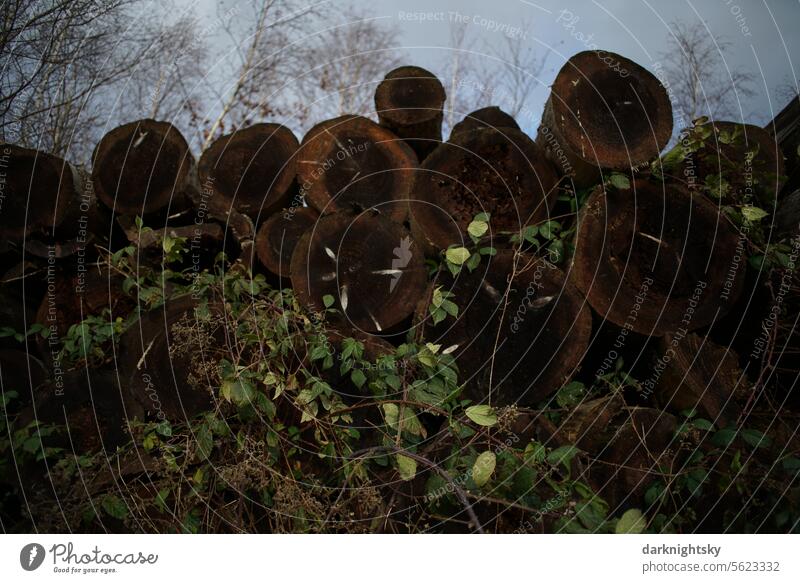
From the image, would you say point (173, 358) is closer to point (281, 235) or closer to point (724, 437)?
point (281, 235)

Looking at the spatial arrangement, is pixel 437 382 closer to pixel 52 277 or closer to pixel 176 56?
pixel 52 277

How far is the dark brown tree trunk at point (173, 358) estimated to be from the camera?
268cm

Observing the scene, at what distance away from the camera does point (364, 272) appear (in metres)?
2.68

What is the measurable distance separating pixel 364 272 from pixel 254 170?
2.96 feet

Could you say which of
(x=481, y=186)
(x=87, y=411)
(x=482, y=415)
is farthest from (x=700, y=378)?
(x=87, y=411)

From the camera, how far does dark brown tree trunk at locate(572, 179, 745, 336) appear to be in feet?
8.42

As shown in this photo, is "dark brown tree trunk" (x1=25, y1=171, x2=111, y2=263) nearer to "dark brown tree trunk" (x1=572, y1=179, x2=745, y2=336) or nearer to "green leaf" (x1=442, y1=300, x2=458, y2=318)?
"green leaf" (x1=442, y1=300, x2=458, y2=318)

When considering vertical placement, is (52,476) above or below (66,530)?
above

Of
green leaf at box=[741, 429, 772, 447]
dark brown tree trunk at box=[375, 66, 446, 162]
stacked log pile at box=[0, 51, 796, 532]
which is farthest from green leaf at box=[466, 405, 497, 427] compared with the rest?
dark brown tree trunk at box=[375, 66, 446, 162]

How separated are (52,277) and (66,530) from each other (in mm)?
1253

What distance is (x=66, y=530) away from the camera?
8.64ft

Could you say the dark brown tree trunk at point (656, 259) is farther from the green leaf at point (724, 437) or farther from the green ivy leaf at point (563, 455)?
the green ivy leaf at point (563, 455)

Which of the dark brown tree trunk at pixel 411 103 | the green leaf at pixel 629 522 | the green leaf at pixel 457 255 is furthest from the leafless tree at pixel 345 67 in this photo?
the green leaf at pixel 629 522
